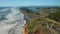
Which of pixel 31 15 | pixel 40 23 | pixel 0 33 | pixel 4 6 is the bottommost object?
pixel 0 33

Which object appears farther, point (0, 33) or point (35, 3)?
point (35, 3)

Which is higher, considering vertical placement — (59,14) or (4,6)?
(4,6)

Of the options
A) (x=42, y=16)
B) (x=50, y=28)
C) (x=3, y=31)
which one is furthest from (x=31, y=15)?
(x=3, y=31)

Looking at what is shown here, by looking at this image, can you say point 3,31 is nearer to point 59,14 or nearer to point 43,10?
point 43,10
